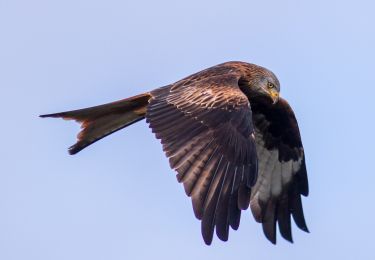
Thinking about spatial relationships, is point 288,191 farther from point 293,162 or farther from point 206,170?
point 206,170

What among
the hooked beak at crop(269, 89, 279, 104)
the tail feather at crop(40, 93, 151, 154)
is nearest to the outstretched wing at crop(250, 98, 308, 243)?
the hooked beak at crop(269, 89, 279, 104)

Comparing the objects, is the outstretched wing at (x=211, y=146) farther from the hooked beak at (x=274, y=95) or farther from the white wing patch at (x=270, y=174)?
the white wing patch at (x=270, y=174)

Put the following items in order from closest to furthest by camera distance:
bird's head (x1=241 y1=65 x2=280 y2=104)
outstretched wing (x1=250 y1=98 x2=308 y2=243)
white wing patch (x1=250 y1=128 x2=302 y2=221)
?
bird's head (x1=241 y1=65 x2=280 y2=104) → outstretched wing (x1=250 y1=98 x2=308 y2=243) → white wing patch (x1=250 y1=128 x2=302 y2=221)

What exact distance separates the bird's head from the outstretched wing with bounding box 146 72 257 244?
1.25m

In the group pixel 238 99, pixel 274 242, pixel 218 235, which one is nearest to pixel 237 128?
pixel 238 99

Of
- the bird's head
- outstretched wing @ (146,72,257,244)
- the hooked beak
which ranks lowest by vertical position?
outstretched wing @ (146,72,257,244)

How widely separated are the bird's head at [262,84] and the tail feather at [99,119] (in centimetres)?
156

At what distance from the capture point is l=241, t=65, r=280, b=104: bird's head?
13.8 m

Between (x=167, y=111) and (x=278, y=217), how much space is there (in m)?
2.88

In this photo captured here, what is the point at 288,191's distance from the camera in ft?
47.5

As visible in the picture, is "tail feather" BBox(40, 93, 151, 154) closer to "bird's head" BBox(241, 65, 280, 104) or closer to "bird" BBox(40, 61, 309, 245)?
"bird" BBox(40, 61, 309, 245)

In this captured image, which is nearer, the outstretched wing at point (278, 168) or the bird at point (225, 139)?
the bird at point (225, 139)

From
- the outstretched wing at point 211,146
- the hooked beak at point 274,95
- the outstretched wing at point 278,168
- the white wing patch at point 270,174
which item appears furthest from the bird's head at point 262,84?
the outstretched wing at point 211,146

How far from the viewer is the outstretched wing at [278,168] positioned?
1420 centimetres
